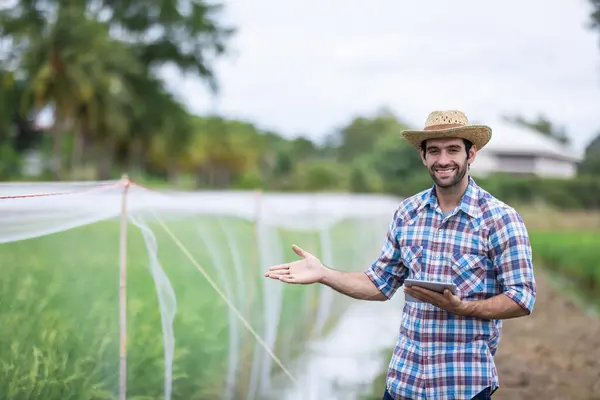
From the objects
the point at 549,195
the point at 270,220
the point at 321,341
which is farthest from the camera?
the point at 549,195

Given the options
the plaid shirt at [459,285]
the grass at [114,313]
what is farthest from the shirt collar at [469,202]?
the grass at [114,313]

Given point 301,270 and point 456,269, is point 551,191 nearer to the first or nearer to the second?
point 301,270

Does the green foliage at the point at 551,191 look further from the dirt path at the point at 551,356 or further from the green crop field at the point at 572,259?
the dirt path at the point at 551,356

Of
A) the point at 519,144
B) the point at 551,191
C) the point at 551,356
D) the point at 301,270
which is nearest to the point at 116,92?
the point at 551,191

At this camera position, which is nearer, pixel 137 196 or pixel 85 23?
pixel 137 196

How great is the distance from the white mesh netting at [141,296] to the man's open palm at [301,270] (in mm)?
1336

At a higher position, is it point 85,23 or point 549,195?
point 85,23

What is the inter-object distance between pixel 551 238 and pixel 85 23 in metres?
20.1

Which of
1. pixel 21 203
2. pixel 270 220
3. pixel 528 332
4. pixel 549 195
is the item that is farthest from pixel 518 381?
pixel 549 195

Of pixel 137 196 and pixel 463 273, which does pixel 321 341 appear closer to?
pixel 137 196

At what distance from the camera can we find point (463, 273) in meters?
3.06

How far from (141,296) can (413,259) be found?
3.48 m

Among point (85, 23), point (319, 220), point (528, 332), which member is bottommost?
point (528, 332)

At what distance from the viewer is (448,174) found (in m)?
3.12
